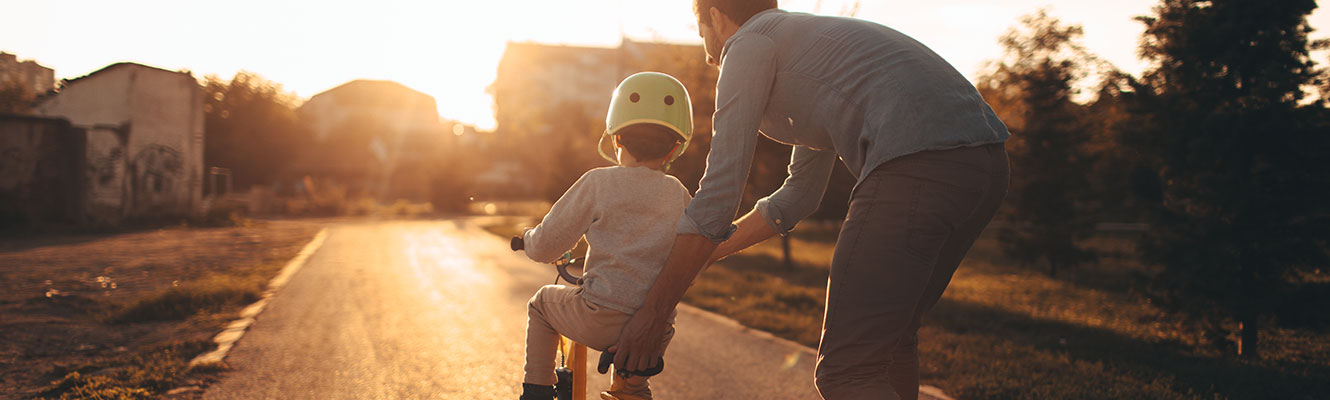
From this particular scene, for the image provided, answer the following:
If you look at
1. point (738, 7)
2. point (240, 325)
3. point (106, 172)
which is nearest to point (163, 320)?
point (240, 325)

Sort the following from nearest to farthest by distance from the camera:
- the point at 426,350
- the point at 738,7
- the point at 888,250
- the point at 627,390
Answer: the point at 888,250, the point at 738,7, the point at 627,390, the point at 426,350

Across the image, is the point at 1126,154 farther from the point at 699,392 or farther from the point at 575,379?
the point at 575,379

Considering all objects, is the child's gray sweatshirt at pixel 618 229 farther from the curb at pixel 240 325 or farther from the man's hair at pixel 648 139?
the curb at pixel 240 325

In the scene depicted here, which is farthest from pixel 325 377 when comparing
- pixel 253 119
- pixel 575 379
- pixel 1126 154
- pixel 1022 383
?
pixel 253 119

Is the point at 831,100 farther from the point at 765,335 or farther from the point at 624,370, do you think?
the point at 765,335

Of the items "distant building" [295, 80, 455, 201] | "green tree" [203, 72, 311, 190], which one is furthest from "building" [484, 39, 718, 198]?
"green tree" [203, 72, 311, 190]

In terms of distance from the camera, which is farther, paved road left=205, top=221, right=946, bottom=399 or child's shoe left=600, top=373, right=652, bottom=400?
paved road left=205, top=221, right=946, bottom=399

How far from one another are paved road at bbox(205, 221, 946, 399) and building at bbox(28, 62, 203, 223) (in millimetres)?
12287

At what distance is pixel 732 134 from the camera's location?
6.48 ft

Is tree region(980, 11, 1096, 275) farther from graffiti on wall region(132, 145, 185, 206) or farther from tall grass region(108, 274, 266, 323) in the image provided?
graffiti on wall region(132, 145, 185, 206)

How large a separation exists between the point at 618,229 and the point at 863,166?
768 millimetres

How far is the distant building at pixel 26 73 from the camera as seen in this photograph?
35.8 metres

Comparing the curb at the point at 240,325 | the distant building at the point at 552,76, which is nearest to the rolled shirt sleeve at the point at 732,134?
the curb at the point at 240,325

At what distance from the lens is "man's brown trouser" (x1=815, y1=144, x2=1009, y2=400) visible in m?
1.86
